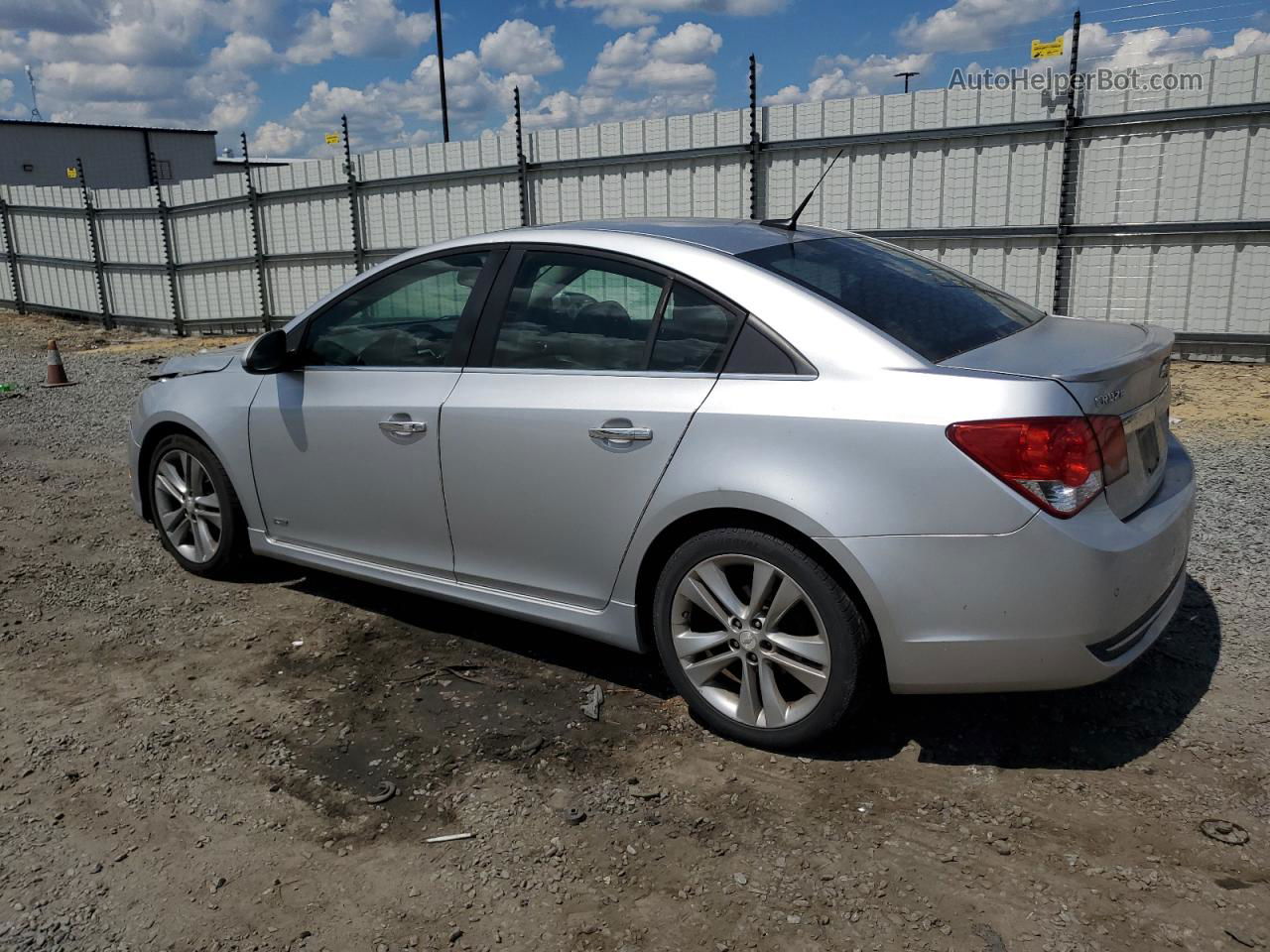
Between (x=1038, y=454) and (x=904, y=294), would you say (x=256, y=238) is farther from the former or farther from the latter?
(x=1038, y=454)

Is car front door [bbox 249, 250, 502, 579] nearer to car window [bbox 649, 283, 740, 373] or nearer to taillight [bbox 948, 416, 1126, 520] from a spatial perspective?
car window [bbox 649, 283, 740, 373]

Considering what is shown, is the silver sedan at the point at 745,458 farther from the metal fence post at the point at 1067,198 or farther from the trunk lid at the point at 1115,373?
the metal fence post at the point at 1067,198

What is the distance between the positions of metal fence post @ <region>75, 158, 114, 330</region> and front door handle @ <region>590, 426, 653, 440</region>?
62.9ft

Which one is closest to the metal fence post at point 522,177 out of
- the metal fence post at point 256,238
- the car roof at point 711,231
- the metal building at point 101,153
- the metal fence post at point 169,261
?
the metal fence post at point 256,238

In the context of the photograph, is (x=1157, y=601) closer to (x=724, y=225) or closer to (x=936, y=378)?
(x=936, y=378)

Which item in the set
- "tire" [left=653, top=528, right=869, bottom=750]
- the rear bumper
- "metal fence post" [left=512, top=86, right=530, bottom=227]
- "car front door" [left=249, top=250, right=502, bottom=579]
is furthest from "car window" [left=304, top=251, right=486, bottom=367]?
Result: "metal fence post" [left=512, top=86, right=530, bottom=227]

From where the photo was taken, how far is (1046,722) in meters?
3.40

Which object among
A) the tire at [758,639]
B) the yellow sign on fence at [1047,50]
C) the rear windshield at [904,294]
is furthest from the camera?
the yellow sign on fence at [1047,50]

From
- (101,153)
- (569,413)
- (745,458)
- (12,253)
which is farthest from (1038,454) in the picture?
(101,153)

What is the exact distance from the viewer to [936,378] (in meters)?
2.84

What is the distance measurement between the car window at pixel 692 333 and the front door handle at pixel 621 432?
219 mm

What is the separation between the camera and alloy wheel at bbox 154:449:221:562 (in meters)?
4.84

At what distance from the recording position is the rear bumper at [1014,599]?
2.73 meters

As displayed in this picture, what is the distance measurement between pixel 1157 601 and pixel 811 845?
126 cm
